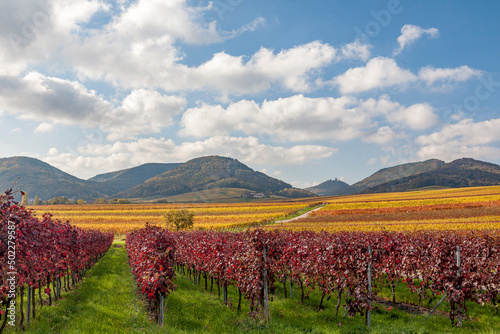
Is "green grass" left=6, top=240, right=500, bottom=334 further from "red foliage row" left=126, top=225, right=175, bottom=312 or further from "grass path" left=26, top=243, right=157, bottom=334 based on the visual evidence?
"red foliage row" left=126, top=225, right=175, bottom=312

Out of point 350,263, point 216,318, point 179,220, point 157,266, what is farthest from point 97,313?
point 179,220

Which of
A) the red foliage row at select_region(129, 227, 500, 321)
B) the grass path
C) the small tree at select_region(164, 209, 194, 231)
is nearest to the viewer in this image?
the grass path

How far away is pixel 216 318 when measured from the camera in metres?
9.75

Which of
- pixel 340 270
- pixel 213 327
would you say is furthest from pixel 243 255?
pixel 340 270

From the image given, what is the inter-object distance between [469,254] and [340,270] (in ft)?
16.7

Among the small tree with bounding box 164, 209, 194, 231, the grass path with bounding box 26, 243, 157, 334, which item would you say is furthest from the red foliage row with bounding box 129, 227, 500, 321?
the small tree with bounding box 164, 209, 194, 231

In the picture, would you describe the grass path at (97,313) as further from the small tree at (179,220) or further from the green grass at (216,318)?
the small tree at (179,220)

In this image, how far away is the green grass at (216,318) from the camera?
8531 mm

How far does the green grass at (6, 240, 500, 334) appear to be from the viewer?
8.53 metres

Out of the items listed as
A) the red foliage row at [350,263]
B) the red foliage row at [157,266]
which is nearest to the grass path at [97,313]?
the red foliage row at [157,266]

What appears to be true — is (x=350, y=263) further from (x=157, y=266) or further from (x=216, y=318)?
(x=157, y=266)

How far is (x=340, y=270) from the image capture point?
33.5ft

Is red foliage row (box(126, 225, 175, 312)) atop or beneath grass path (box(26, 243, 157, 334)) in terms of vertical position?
atop

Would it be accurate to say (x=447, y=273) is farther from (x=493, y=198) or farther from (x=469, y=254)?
(x=493, y=198)
